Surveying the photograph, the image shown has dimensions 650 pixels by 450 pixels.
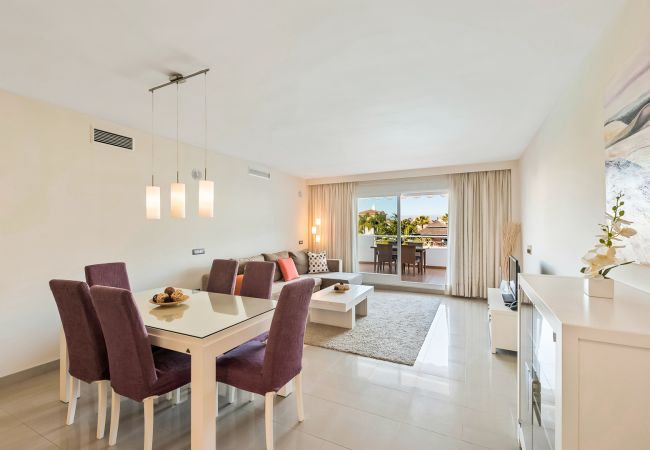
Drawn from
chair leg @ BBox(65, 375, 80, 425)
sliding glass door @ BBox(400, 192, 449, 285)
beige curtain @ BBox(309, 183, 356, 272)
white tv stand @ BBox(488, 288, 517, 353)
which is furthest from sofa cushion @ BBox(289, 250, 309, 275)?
chair leg @ BBox(65, 375, 80, 425)

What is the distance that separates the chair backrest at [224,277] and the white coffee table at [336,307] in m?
1.09

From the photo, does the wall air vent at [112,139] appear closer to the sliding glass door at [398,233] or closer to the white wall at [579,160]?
the white wall at [579,160]

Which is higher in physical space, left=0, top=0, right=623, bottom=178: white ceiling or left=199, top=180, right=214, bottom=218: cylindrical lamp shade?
left=0, top=0, right=623, bottom=178: white ceiling

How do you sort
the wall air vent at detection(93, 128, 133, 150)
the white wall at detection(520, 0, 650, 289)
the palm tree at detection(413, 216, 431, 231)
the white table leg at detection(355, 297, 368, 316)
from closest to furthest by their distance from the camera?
1. the white wall at detection(520, 0, 650, 289)
2. the wall air vent at detection(93, 128, 133, 150)
3. the white table leg at detection(355, 297, 368, 316)
4. the palm tree at detection(413, 216, 431, 231)

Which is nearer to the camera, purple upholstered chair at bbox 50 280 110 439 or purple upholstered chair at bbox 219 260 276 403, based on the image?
purple upholstered chair at bbox 50 280 110 439

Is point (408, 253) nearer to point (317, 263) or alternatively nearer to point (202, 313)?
point (317, 263)

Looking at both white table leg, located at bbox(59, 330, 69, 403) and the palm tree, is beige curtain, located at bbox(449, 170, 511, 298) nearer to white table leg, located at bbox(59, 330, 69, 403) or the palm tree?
the palm tree

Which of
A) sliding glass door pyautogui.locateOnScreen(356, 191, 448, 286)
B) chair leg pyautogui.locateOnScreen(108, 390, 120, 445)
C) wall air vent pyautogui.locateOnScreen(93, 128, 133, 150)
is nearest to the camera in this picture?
chair leg pyautogui.locateOnScreen(108, 390, 120, 445)

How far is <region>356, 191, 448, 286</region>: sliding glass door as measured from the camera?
20.8ft

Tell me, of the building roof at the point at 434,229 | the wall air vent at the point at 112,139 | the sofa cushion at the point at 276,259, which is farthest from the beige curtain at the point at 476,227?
the wall air vent at the point at 112,139

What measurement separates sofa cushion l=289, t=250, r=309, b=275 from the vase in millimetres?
4876

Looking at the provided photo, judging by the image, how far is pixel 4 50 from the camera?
190cm

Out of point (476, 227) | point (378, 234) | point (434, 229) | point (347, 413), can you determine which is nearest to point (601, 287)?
point (347, 413)

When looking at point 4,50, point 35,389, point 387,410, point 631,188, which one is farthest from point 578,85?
point 35,389
